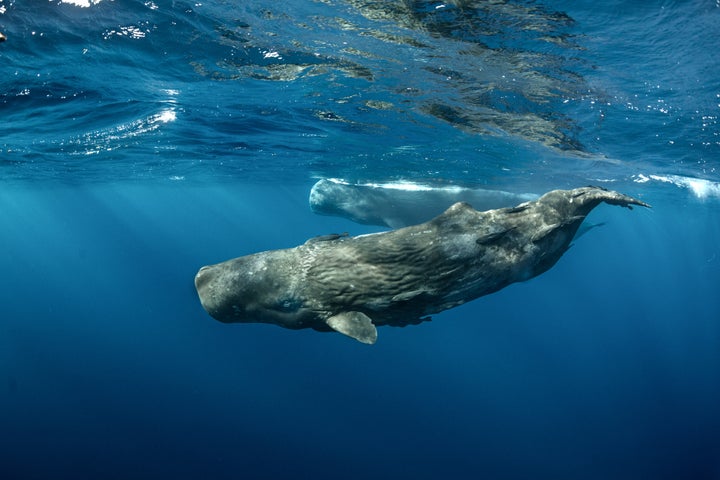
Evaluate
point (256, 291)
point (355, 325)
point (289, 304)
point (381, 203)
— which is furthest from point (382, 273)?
point (381, 203)

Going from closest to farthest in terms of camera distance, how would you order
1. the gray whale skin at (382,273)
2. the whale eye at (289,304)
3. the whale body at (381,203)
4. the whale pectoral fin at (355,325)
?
the whale pectoral fin at (355,325), the gray whale skin at (382,273), the whale eye at (289,304), the whale body at (381,203)

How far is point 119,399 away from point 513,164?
29.5 meters

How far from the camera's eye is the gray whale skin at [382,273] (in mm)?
4035

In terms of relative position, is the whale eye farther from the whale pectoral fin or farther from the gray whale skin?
the whale pectoral fin

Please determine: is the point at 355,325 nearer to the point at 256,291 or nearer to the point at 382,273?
the point at 382,273

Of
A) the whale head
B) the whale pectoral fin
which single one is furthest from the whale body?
the whale pectoral fin

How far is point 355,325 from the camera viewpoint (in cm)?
385

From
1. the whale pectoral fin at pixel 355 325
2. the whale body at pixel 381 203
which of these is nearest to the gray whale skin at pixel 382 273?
the whale pectoral fin at pixel 355 325

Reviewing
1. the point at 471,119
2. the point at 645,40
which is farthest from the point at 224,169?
the point at 645,40

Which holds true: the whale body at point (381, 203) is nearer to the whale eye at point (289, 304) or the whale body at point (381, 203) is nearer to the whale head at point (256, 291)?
the whale head at point (256, 291)

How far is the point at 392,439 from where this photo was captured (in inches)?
1053

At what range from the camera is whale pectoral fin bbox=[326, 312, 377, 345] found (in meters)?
3.68

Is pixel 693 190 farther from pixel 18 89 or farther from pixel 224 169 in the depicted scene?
pixel 18 89

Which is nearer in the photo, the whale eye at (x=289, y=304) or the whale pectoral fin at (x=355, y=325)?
the whale pectoral fin at (x=355, y=325)
